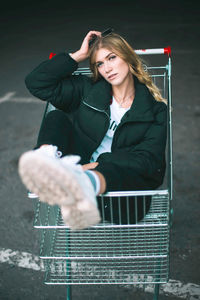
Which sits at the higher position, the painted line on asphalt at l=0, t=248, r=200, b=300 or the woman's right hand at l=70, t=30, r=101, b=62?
the woman's right hand at l=70, t=30, r=101, b=62

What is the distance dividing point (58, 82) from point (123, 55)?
0.50 m

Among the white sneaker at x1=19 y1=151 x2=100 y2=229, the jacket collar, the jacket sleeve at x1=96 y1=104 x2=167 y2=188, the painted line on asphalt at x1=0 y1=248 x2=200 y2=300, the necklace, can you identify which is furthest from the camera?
the necklace

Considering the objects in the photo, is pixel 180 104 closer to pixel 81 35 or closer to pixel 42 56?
pixel 42 56

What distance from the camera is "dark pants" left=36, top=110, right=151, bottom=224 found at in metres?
2.02

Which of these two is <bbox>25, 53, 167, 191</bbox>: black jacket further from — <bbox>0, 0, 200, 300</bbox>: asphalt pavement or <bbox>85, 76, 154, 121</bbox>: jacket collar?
<bbox>0, 0, 200, 300</bbox>: asphalt pavement

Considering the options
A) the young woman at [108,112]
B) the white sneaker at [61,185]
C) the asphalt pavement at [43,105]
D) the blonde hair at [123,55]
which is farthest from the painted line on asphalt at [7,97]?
the white sneaker at [61,185]

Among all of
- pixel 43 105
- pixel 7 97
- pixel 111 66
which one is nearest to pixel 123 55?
pixel 111 66

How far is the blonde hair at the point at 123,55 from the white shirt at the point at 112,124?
0.76 ft

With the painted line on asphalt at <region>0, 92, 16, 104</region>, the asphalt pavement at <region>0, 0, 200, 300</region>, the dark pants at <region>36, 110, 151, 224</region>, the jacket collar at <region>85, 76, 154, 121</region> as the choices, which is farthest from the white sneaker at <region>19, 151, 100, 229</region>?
the painted line on asphalt at <region>0, 92, 16, 104</region>

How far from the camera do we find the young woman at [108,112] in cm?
215

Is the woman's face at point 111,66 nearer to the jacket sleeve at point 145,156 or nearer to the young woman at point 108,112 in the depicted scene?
the young woman at point 108,112

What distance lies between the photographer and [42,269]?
2.80m

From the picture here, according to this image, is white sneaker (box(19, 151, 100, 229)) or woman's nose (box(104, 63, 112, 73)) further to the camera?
woman's nose (box(104, 63, 112, 73))

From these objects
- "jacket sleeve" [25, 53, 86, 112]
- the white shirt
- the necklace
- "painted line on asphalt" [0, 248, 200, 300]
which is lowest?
"painted line on asphalt" [0, 248, 200, 300]
